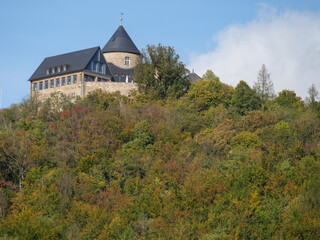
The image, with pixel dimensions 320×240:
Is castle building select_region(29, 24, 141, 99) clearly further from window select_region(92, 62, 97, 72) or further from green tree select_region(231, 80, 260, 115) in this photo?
green tree select_region(231, 80, 260, 115)

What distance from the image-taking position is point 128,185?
120 feet

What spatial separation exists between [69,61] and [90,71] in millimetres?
3765

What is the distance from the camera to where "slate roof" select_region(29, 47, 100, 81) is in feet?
182

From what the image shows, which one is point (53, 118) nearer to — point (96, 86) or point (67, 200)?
point (96, 86)

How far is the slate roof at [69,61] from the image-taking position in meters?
55.5

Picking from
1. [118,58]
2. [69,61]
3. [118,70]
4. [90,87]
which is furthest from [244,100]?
[69,61]

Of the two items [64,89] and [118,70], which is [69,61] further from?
[118,70]

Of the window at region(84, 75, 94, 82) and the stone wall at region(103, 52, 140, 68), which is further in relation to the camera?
the stone wall at region(103, 52, 140, 68)

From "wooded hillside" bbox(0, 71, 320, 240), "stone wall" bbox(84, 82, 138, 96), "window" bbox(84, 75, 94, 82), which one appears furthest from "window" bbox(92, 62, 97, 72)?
"wooded hillside" bbox(0, 71, 320, 240)

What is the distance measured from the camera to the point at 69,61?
57.3 meters

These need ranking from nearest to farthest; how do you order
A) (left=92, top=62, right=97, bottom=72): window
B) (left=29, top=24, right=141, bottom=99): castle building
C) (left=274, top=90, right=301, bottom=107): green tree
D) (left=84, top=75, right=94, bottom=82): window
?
(left=274, top=90, right=301, bottom=107): green tree
(left=29, top=24, right=141, bottom=99): castle building
(left=84, top=75, right=94, bottom=82): window
(left=92, top=62, right=97, bottom=72): window

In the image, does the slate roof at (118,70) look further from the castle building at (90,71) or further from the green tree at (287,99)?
the green tree at (287,99)

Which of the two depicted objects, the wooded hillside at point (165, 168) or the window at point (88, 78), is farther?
the window at point (88, 78)

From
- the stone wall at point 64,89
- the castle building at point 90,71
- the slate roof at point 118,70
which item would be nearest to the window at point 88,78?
the castle building at point 90,71
